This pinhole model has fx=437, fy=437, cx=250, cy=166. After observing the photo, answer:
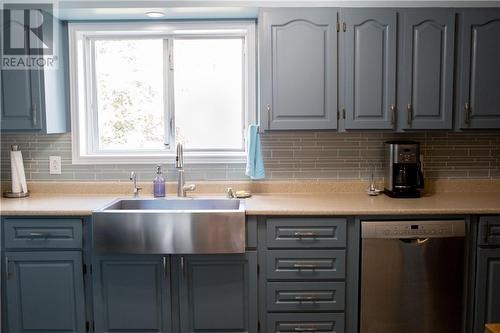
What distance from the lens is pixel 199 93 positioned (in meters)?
2.99

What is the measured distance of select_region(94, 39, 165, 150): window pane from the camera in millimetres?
2986

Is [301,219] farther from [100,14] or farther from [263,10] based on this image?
[100,14]

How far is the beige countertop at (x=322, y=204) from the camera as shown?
2332 mm

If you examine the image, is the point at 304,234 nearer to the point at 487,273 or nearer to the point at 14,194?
the point at 487,273

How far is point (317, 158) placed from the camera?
294 cm

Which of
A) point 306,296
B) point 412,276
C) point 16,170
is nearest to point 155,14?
point 16,170

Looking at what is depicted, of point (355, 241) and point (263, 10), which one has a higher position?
point (263, 10)

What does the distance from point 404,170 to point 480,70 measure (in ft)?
2.38

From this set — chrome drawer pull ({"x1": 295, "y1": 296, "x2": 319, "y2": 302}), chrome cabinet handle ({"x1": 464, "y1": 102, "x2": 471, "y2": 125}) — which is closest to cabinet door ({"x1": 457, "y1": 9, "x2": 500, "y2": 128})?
chrome cabinet handle ({"x1": 464, "y1": 102, "x2": 471, "y2": 125})

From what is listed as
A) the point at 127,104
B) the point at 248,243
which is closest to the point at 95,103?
the point at 127,104

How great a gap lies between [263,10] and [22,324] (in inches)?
88.8

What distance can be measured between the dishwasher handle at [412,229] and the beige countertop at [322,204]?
57mm

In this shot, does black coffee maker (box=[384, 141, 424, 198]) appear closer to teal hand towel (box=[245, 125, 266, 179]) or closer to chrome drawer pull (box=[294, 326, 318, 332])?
teal hand towel (box=[245, 125, 266, 179])

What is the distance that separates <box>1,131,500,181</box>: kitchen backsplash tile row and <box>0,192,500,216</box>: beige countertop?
16cm
